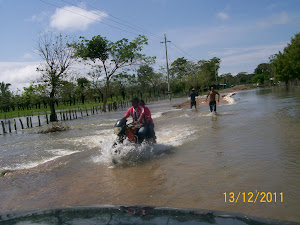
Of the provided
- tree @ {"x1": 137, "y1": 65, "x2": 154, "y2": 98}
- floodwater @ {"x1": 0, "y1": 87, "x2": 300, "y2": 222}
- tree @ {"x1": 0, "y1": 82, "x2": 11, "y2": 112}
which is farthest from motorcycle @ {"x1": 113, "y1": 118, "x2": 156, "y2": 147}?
tree @ {"x1": 0, "y1": 82, "x2": 11, "y2": 112}

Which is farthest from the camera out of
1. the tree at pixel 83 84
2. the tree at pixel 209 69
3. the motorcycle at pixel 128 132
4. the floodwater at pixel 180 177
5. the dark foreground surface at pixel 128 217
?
the tree at pixel 209 69

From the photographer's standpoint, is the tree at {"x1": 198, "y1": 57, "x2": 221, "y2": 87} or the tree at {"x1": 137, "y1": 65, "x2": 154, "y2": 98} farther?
the tree at {"x1": 198, "y1": 57, "x2": 221, "y2": 87}

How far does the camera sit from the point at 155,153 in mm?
7648

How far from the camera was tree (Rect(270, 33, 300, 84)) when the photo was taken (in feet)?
150

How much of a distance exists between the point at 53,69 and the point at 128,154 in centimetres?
2059

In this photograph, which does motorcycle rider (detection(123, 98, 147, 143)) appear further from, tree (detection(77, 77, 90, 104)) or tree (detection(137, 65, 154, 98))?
tree (detection(137, 65, 154, 98))

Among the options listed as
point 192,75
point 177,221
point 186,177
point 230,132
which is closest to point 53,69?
point 230,132

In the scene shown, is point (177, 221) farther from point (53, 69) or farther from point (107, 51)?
point (107, 51)

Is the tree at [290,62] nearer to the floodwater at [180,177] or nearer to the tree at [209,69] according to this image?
the tree at [209,69]

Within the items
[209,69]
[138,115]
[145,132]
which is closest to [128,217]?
[145,132]

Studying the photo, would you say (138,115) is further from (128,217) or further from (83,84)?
(83,84)

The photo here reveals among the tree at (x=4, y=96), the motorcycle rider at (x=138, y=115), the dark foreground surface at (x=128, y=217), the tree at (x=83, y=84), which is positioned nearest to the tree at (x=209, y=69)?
the tree at (x=83, y=84)

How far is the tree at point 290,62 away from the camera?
1802 inches

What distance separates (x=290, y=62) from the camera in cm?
4762
